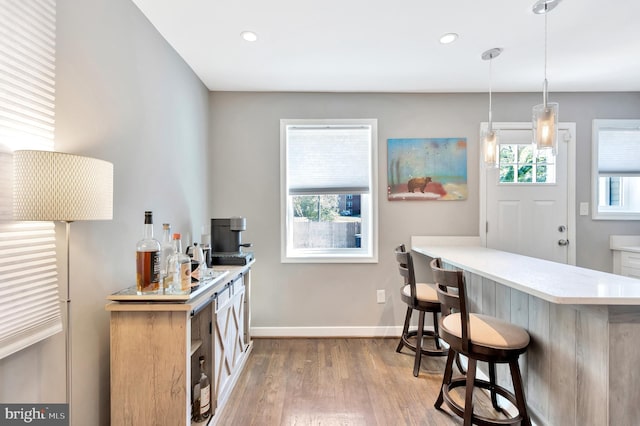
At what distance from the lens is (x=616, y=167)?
123 inches

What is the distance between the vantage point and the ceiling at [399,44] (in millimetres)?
1865

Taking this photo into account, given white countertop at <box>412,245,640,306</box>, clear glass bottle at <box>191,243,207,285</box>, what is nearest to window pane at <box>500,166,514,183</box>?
white countertop at <box>412,245,640,306</box>

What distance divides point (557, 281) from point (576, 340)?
28cm

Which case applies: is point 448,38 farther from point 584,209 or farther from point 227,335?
point 227,335

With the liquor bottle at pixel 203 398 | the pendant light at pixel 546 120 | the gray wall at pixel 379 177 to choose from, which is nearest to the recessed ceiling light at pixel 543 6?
the pendant light at pixel 546 120

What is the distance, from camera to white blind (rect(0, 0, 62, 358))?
102cm

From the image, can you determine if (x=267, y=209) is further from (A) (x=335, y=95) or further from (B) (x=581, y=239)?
(B) (x=581, y=239)

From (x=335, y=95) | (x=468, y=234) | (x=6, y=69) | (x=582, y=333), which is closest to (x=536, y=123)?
(x=582, y=333)

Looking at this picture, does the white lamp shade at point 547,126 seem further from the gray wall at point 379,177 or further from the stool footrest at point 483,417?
the stool footrest at point 483,417

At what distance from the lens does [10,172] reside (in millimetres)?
1057

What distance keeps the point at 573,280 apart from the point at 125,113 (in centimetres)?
255

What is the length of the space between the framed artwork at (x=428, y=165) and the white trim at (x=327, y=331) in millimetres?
1428

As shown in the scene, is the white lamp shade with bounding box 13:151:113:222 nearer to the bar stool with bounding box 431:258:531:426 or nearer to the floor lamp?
the floor lamp

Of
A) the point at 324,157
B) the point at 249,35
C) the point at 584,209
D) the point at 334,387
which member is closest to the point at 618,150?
the point at 584,209
